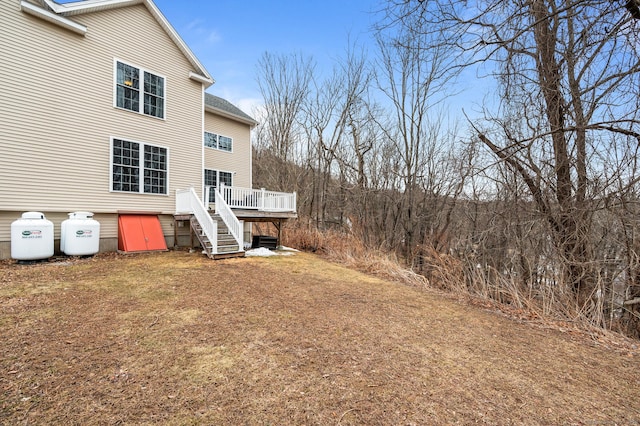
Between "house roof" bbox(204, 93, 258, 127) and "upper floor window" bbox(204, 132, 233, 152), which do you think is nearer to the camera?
"house roof" bbox(204, 93, 258, 127)

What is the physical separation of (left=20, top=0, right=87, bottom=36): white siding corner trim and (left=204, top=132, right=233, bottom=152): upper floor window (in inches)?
216

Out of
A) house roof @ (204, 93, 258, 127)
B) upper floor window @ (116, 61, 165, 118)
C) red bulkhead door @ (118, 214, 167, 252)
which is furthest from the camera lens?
house roof @ (204, 93, 258, 127)

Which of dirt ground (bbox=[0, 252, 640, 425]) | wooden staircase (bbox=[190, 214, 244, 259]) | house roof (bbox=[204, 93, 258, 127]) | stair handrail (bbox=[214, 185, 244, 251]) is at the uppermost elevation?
house roof (bbox=[204, 93, 258, 127])

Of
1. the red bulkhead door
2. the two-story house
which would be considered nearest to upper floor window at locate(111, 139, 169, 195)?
the two-story house

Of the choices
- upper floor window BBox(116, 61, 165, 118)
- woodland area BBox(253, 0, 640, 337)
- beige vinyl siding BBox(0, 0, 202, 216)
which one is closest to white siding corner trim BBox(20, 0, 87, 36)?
beige vinyl siding BBox(0, 0, 202, 216)

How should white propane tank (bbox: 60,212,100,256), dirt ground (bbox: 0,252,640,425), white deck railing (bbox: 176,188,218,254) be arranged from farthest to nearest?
white deck railing (bbox: 176,188,218,254) → white propane tank (bbox: 60,212,100,256) → dirt ground (bbox: 0,252,640,425)

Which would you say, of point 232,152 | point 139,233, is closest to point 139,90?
point 139,233

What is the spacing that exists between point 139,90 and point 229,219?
5.31m

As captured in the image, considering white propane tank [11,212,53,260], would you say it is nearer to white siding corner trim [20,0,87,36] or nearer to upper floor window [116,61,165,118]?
upper floor window [116,61,165,118]

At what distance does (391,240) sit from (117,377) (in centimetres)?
1187

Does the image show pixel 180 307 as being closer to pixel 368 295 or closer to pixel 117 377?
pixel 117 377

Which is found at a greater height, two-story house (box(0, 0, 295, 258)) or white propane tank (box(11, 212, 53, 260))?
two-story house (box(0, 0, 295, 258))

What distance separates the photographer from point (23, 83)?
7.50m

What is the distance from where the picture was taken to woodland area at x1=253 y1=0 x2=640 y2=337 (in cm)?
412
